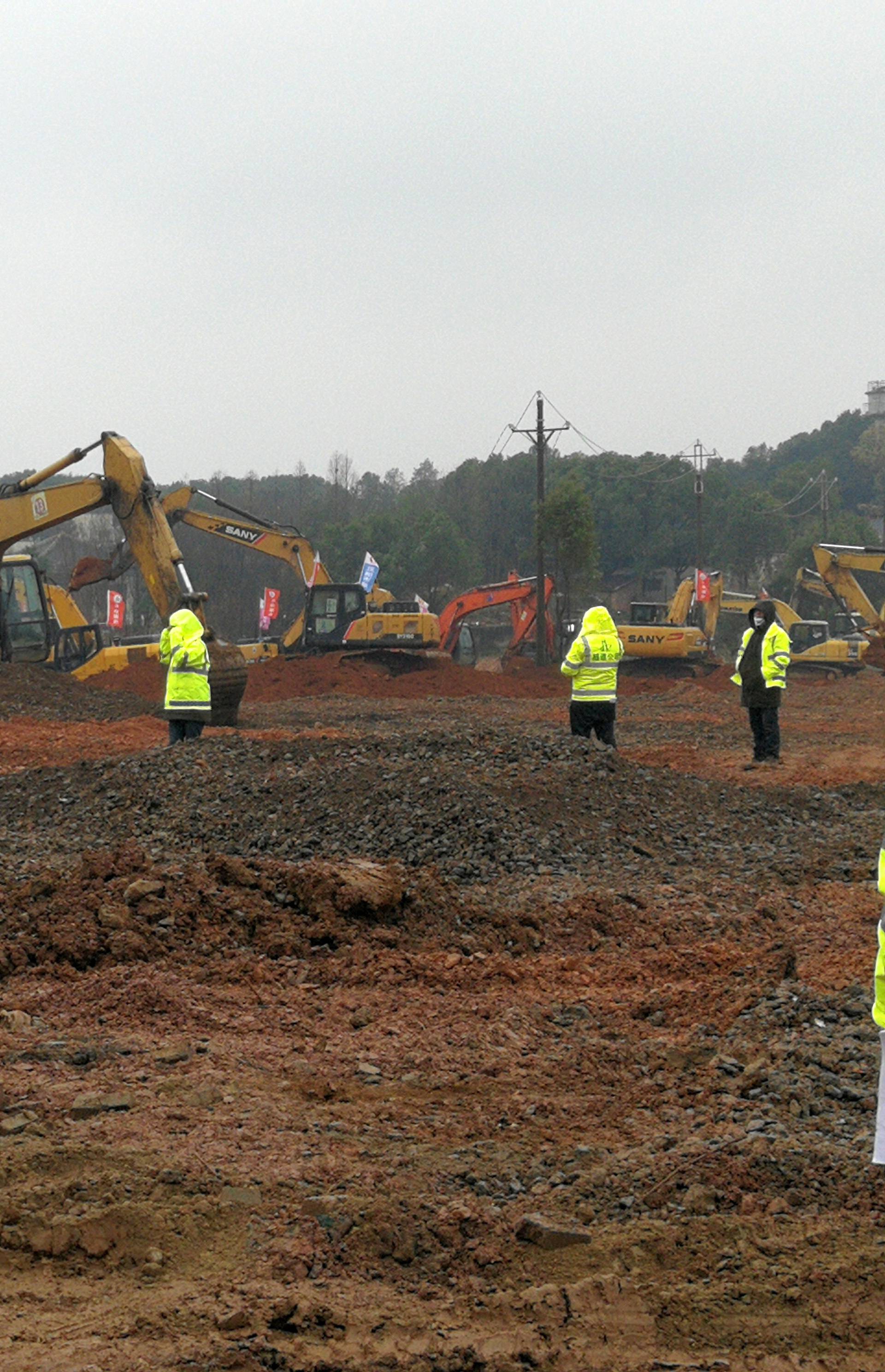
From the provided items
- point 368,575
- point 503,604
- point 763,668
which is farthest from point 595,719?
point 503,604

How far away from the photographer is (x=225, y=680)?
1959 centimetres

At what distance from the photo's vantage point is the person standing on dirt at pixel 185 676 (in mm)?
13648

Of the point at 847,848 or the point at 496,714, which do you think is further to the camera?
the point at 496,714

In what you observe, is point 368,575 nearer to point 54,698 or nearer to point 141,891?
point 54,698

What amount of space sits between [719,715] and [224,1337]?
77.7ft

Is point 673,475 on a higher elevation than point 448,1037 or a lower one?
higher

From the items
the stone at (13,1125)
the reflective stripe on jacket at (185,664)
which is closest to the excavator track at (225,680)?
the reflective stripe on jacket at (185,664)

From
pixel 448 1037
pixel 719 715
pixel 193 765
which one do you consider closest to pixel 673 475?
pixel 719 715

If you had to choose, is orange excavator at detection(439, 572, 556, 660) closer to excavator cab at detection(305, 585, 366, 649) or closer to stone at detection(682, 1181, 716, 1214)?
excavator cab at detection(305, 585, 366, 649)

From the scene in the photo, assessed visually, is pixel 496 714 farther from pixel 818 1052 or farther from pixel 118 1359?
pixel 118 1359

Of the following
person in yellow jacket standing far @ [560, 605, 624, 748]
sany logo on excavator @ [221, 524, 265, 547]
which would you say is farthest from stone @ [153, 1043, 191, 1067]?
sany logo on excavator @ [221, 524, 265, 547]

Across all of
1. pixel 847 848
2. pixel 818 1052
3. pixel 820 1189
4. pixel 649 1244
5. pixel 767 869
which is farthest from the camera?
pixel 847 848

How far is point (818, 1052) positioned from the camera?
5.77m

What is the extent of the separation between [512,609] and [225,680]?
A: 24221 millimetres
